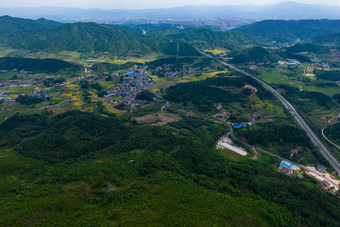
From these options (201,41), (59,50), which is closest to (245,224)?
(59,50)

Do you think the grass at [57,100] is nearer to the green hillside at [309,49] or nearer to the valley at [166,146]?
the valley at [166,146]

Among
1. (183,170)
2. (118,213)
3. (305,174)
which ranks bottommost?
(305,174)

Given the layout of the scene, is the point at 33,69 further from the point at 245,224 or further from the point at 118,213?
the point at 245,224

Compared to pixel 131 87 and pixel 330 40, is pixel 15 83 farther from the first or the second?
pixel 330 40

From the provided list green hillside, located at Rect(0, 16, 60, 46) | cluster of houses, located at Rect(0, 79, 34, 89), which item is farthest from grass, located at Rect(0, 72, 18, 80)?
green hillside, located at Rect(0, 16, 60, 46)

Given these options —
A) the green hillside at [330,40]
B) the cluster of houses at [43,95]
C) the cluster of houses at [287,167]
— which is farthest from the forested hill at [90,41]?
the cluster of houses at [287,167]

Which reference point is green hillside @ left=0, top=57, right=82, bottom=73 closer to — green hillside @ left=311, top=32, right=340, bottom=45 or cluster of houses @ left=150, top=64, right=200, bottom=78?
cluster of houses @ left=150, top=64, right=200, bottom=78
